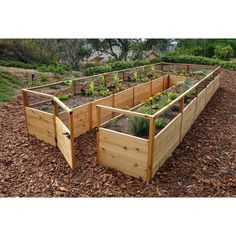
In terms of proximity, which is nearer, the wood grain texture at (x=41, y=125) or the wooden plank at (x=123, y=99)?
the wood grain texture at (x=41, y=125)

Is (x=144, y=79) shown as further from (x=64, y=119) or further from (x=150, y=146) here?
(x=150, y=146)

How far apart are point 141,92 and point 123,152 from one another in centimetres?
340

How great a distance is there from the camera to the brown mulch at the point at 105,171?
Answer: 3.06 metres

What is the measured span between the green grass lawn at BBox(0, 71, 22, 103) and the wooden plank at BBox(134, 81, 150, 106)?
3336 millimetres

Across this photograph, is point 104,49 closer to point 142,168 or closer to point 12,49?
point 12,49

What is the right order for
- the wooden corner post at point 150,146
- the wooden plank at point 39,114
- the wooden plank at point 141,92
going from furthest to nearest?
the wooden plank at point 141,92, the wooden plank at point 39,114, the wooden corner post at point 150,146

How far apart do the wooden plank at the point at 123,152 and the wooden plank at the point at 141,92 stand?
115 inches

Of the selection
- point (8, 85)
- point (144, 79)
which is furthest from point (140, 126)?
point (8, 85)

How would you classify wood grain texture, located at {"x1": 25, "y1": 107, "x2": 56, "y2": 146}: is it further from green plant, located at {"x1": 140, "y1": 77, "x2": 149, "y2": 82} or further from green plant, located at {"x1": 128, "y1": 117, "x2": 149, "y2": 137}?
green plant, located at {"x1": 140, "y1": 77, "x2": 149, "y2": 82}

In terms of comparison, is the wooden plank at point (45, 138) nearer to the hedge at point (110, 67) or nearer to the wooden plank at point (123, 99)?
the wooden plank at point (123, 99)

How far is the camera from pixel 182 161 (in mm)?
3705

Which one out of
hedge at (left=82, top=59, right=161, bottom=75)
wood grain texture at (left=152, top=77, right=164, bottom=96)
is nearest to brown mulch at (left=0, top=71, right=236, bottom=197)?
wood grain texture at (left=152, top=77, right=164, bottom=96)

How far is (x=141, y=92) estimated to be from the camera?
6371 mm

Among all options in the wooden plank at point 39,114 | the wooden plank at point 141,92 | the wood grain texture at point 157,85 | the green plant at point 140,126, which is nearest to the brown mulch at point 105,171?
the wooden plank at point 39,114
